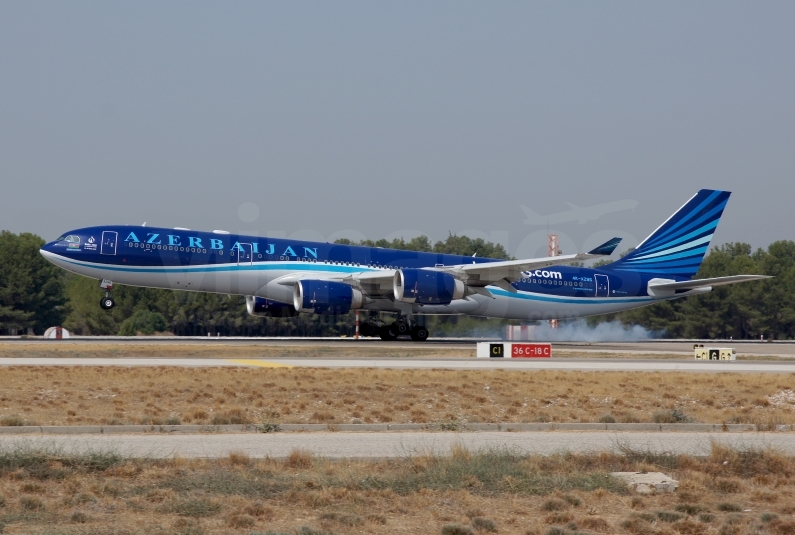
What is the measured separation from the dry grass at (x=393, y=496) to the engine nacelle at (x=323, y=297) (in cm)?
2897

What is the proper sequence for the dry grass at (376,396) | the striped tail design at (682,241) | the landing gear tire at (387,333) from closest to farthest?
1. the dry grass at (376,396)
2. the landing gear tire at (387,333)
3. the striped tail design at (682,241)

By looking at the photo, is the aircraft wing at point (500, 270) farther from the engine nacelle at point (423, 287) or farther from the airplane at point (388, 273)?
the engine nacelle at point (423, 287)

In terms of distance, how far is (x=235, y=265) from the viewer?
137 ft

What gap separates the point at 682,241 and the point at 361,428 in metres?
38.6

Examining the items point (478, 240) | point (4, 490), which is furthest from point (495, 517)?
point (478, 240)

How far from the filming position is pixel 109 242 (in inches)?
1575

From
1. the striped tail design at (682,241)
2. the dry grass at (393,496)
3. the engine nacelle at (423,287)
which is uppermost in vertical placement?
the striped tail design at (682,241)

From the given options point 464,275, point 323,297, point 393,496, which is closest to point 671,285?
point 464,275

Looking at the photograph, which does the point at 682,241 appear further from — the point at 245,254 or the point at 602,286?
the point at 245,254

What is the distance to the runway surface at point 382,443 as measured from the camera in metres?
13.0

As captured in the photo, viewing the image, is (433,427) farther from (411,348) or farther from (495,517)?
(411,348)

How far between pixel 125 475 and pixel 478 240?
10067 cm

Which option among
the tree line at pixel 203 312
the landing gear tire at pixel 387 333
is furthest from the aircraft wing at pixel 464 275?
the tree line at pixel 203 312

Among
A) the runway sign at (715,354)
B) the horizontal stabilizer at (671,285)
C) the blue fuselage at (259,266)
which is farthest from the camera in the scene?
the horizontal stabilizer at (671,285)
